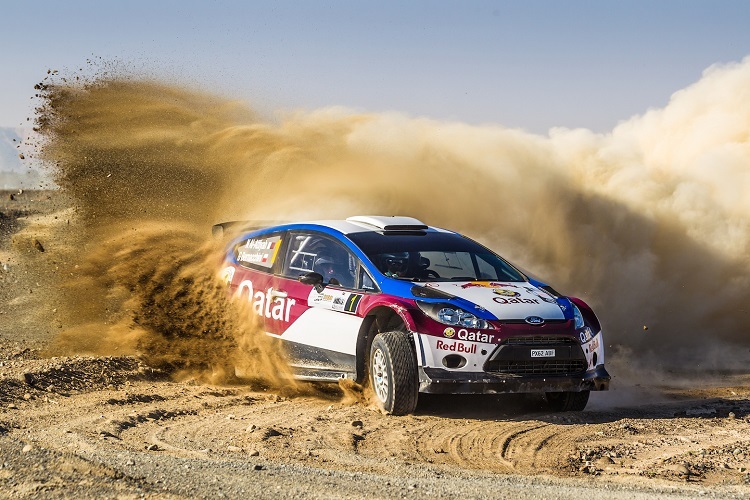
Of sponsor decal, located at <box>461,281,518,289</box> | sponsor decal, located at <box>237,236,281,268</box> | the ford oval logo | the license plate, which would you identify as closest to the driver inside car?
sponsor decal, located at <box>237,236,281,268</box>

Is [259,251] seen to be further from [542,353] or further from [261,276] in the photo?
[542,353]

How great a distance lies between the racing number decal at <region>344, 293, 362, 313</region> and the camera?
27.1 feet

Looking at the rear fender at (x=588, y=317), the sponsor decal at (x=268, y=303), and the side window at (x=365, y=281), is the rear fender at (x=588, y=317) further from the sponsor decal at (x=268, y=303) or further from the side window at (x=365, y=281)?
the sponsor decal at (x=268, y=303)

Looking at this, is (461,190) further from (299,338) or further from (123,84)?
(299,338)

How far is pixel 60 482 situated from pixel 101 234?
8.02 metres

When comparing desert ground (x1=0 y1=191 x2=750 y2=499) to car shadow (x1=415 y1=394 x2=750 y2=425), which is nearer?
desert ground (x1=0 y1=191 x2=750 y2=499)

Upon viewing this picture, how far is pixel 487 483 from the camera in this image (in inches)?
215

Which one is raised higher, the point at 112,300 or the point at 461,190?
the point at 461,190

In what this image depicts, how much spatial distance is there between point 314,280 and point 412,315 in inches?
48.8

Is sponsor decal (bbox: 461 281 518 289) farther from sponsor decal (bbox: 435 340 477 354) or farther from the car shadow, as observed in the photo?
the car shadow

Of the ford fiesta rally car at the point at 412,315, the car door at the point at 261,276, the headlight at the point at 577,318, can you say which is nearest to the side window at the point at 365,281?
the ford fiesta rally car at the point at 412,315

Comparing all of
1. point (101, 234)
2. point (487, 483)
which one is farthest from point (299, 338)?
point (101, 234)

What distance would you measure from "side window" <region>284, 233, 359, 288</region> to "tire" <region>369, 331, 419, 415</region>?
2.94ft

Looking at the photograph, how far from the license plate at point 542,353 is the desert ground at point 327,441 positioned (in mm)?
525
